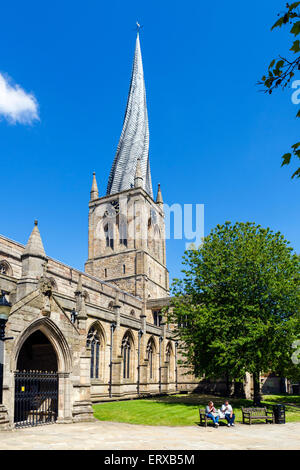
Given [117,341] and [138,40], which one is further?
[138,40]

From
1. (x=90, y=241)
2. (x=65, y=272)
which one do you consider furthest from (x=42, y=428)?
(x=90, y=241)

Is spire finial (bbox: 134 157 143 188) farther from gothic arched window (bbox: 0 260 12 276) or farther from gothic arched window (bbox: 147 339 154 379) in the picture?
gothic arched window (bbox: 0 260 12 276)

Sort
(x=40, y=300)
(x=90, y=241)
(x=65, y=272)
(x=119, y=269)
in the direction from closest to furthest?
(x=40, y=300) → (x=65, y=272) → (x=119, y=269) → (x=90, y=241)

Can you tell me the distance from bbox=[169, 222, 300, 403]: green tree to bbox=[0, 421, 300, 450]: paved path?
6.45 meters

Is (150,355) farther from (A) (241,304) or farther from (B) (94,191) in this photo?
(B) (94,191)

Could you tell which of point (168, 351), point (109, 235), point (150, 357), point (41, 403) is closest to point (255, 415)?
point (41, 403)

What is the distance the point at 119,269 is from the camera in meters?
56.4

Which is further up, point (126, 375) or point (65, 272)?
point (65, 272)

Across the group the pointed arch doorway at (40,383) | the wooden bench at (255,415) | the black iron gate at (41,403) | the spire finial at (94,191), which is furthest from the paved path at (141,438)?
the spire finial at (94,191)

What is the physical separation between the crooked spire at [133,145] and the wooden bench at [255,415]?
47425 mm

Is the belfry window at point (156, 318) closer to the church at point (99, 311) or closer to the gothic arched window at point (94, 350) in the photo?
the church at point (99, 311)

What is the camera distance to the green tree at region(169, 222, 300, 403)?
72.5 ft

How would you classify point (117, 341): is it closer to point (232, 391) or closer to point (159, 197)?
point (232, 391)

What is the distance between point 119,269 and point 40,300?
41.3m
